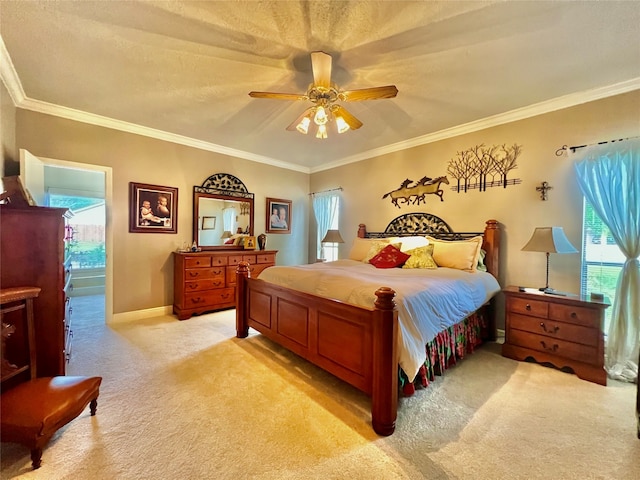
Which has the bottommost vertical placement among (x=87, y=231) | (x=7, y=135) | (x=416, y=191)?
(x=87, y=231)

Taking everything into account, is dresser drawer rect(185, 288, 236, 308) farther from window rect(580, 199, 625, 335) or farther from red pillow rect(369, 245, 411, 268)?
window rect(580, 199, 625, 335)

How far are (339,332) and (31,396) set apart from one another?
1.89 metres

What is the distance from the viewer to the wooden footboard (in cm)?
167

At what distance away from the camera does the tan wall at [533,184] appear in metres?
2.67

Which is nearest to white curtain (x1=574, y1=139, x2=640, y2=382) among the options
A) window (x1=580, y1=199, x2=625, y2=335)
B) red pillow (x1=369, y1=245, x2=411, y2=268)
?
window (x1=580, y1=199, x2=625, y2=335)

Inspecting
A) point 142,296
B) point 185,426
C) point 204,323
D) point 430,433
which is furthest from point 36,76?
point 430,433

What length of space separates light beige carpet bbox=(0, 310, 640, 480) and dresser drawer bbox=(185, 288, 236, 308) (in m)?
1.27

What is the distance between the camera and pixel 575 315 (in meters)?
2.39

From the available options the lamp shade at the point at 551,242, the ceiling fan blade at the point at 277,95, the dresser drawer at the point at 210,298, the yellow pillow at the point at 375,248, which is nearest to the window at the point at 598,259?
the lamp shade at the point at 551,242

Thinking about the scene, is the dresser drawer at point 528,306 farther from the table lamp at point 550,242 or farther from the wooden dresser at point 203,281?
the wooden dresser at point 203,281

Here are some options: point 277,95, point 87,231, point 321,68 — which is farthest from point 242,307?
point 87,231

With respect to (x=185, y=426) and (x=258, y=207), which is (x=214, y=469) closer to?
(x=185, y=426)

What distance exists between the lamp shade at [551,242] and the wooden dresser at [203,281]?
150 inches

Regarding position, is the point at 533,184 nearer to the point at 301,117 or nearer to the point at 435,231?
the point at 435,231
